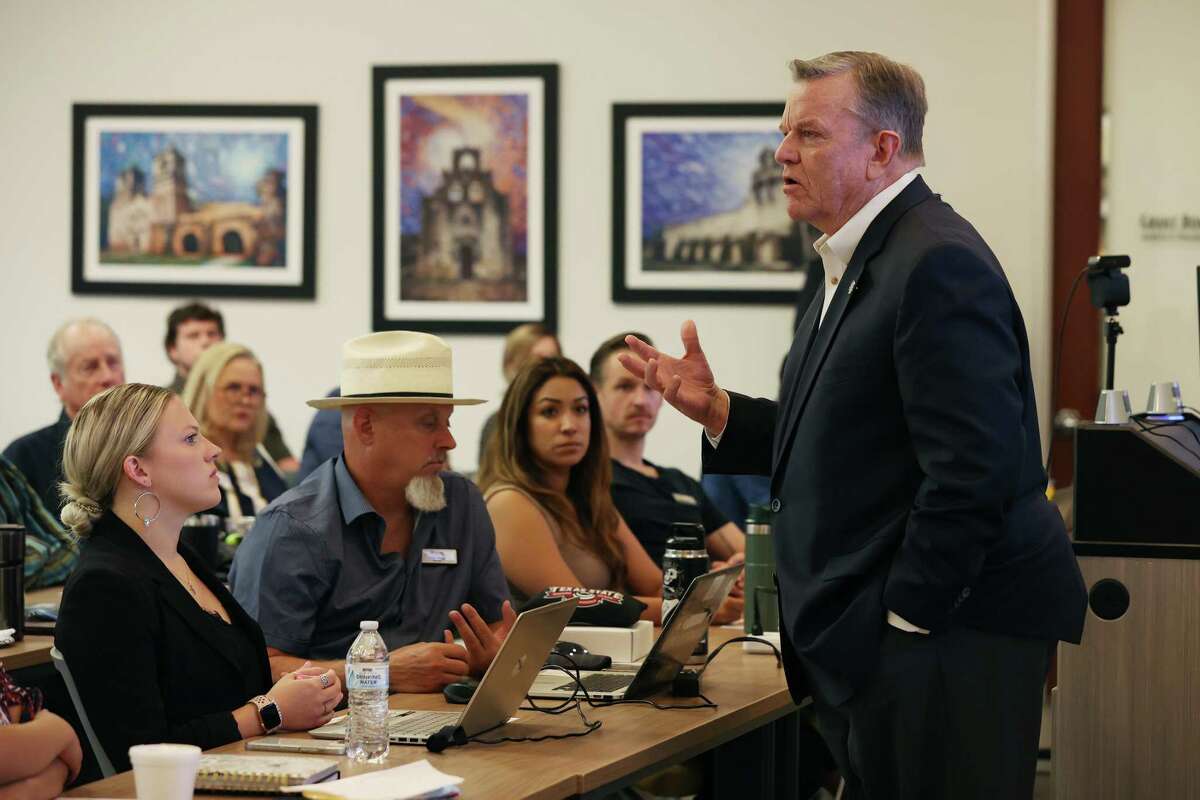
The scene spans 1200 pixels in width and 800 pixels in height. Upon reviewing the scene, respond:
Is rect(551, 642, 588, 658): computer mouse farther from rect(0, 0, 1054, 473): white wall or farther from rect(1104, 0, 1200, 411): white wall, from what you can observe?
rect(1104, 0, 1200, 411): white wall

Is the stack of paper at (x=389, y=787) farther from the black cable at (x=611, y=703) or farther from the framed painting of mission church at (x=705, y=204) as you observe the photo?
the framed painting of mission church at (x=705, y=204)

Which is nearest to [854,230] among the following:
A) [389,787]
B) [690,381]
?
[690,381]

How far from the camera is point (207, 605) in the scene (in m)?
2.66

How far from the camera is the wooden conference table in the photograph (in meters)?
2.09

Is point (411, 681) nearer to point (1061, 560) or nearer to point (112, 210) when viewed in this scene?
point (1061, 560)

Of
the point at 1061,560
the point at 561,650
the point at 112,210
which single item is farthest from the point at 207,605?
the point at 112,210

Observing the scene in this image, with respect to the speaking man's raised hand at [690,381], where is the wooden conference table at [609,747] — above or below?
below

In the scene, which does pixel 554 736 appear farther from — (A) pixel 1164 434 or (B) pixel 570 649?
(A) pixel 1164 434

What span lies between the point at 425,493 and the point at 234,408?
260 centimetres

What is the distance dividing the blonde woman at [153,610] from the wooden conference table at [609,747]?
147 mm

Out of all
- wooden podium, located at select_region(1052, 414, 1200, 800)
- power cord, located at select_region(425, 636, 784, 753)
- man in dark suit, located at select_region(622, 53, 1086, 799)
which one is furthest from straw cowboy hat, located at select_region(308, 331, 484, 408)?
wooden podium, located at select_region(1052, 414, 1200, 800)

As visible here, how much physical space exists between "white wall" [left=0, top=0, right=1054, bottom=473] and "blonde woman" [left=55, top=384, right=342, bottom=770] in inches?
150

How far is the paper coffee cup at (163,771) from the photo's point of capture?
1.74 meters

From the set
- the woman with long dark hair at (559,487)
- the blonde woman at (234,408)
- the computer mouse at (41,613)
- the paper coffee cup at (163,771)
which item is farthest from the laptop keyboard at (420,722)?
the blonde woman at (234,408)
